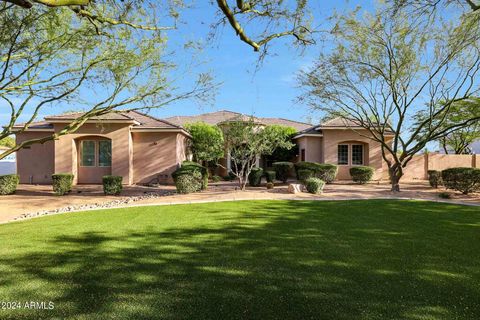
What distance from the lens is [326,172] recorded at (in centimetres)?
2019

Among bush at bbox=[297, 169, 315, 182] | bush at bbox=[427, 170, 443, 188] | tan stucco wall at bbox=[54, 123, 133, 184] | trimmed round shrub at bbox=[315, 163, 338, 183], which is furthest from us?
trimmed round shrub at bbox=[315, 163, 338, 183]

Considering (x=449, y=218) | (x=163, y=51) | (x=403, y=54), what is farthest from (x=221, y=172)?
(x=449, y=218)

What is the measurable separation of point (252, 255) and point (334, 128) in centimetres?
1870

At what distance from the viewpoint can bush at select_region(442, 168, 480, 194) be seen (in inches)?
571

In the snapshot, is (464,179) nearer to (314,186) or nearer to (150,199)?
(314,186)

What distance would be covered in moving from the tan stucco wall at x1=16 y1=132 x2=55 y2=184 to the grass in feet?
44.2

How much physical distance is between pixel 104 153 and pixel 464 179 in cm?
2115

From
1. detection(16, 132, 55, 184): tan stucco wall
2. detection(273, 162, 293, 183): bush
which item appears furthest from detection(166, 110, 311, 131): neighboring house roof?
detection(16, 132, 55, 184): tan stucco wall

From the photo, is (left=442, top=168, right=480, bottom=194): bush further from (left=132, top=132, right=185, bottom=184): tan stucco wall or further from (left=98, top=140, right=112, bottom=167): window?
(left=98, top=140, right=112, bottom=167): window

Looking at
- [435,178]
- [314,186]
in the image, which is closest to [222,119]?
[314,186]

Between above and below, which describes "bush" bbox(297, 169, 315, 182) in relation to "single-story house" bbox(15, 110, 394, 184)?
below

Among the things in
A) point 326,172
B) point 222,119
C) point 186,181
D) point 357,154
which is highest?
point 222,119

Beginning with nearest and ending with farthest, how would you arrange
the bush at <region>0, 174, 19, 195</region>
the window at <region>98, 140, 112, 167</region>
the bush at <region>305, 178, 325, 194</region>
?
the bush at <region>305, 178, 325, 194</region>
the bush at <region>0, 174, 19, 195</region>
the window at <region>98, 140, 112, 167</region>

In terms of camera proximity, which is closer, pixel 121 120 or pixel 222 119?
pixel 121 120
